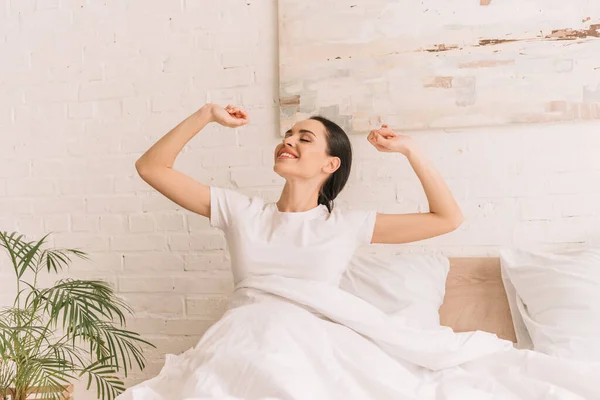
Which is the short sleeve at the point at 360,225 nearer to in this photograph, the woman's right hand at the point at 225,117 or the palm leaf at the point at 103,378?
the woman's right hand at the point at 225,117

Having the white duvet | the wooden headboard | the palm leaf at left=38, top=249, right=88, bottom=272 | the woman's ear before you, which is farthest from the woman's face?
the palm leaf at left=38, top=249, right=88, bottom=272

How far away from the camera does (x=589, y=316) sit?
5.51ft

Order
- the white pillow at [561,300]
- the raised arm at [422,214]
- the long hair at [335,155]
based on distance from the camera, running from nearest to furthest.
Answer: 1. the white pillow at [561,300]
2. the raised arm at [422,214]
3. the long hair at [335,155]

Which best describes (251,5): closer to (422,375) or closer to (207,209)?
(207,209)

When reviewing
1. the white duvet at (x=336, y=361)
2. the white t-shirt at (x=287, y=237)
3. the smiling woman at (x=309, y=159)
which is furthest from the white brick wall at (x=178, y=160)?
the white duvet at (x=336, y=361)

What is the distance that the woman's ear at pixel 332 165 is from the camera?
6.11 feet

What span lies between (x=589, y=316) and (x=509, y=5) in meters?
1.13

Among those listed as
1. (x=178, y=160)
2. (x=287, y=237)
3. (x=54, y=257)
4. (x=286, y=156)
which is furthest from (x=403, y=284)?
(x=54, y=257)

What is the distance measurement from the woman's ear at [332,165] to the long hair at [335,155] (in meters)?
0.02

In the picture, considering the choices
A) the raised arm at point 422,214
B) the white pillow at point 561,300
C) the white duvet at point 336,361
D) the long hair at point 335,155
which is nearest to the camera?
the white duvet at point 336,361

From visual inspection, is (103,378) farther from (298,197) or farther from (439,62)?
(439,62)

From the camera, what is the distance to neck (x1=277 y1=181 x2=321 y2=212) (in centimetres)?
184

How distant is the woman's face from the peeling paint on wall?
359 millimetres

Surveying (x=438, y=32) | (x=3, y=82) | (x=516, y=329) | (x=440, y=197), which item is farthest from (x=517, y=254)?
(x=3, y=82)
